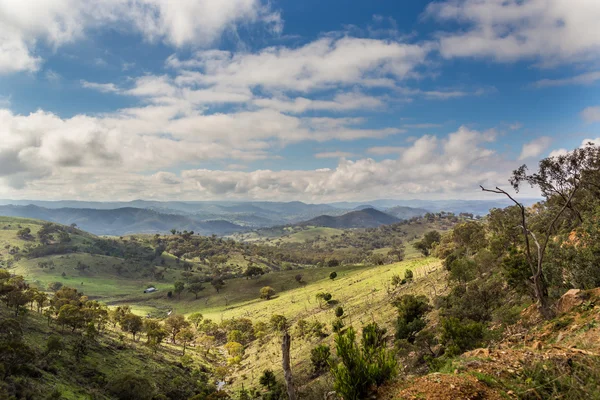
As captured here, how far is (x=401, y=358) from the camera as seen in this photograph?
3825 centimetres

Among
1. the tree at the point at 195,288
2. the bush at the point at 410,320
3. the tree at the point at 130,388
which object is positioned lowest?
the tree at the point at 195,288

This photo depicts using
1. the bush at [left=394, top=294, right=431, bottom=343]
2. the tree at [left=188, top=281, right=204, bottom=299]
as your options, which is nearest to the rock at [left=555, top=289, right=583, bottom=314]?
the bush at [left=394, top=294, right=431, bottom=343]

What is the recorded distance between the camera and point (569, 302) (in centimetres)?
2322

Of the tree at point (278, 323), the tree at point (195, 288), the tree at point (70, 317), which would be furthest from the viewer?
the tree at point (195, 288)

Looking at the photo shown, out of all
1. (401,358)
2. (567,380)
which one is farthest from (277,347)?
(567,380)

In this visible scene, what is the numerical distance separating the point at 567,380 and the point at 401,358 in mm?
29328

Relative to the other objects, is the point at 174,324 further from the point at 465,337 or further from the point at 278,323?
the point at 465,337

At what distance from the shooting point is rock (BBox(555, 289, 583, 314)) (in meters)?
22.6

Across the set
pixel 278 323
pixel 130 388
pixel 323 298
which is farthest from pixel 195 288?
pixel 130 388

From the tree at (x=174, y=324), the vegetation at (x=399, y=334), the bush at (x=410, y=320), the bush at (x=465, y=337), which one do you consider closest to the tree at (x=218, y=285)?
the vegetation at (x=399, y=334)

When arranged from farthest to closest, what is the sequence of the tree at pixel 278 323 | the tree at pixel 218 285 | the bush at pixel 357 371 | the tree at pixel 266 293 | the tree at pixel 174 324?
the tree at pixel 218 285
the tree at pixel 266 293
the tree at pixel 174 324
the tree at pixel 278 323
the bush at pixel 357 371

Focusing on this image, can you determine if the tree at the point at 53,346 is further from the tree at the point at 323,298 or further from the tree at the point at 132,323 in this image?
the tree at the point at 323,298

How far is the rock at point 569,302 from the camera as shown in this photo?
74.2ft

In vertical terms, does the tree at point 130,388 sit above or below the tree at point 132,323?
above
